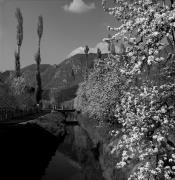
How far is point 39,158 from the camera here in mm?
41062

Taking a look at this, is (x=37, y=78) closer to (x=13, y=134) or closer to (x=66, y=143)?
(x=66, y=143)

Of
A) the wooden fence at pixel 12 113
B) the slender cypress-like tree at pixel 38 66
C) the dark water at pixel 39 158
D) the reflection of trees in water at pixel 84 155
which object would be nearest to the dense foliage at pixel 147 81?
the dark water at pixel 39 158

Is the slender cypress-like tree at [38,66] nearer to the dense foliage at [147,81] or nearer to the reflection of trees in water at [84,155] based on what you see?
the reflection of trees in water at [84,155]

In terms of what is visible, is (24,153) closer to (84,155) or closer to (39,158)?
(39,158)

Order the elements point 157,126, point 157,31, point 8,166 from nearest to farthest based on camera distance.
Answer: point 157,31, point 157,126, point 8,166

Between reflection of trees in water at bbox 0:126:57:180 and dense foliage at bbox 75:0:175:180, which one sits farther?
reflection of trees in water at bbox 0:126:57:180

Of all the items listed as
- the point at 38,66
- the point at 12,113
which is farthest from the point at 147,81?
the point at 38,66

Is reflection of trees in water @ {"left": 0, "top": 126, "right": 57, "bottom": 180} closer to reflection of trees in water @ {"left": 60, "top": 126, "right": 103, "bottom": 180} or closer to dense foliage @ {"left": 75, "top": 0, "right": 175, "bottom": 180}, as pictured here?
reflection of trees in water @ {"left": 60, "top": 126, "right": 103, "bottom": 180}

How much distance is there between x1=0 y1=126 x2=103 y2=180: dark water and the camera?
3225 centimetres

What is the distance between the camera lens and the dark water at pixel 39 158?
32250 mm

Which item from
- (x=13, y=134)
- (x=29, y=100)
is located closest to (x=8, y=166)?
(x=13, y=134)

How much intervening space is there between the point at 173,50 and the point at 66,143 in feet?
169

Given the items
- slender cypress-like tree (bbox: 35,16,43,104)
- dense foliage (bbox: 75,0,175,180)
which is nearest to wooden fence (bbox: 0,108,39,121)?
slender cypress-like tree (bbox: 35,16,43,104)

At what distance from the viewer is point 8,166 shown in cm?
3111
